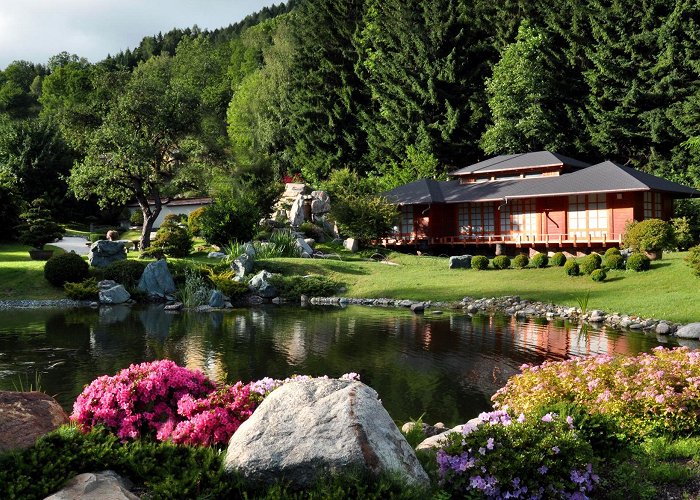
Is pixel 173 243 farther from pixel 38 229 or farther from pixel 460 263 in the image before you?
pixel 460 263

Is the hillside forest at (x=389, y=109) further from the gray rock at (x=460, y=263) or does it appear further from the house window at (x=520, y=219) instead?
the gray rock at (x=460, y=263)

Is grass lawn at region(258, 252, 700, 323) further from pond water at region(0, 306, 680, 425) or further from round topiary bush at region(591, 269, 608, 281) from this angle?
pond water at region(0, 306, 680, 425)

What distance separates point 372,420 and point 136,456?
2.13 m

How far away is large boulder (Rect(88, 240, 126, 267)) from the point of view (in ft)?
106

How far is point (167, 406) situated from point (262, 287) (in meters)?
23.0

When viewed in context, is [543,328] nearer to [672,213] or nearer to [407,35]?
[672,213]

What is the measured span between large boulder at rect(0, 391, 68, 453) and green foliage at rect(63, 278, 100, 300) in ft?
77.9

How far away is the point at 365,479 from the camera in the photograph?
16.5ft

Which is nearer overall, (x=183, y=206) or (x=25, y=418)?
(x=25, y=418)

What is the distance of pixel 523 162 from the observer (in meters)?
43.0

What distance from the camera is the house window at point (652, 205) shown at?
36.2 m

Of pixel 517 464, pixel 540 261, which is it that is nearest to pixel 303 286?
pixel 540 261

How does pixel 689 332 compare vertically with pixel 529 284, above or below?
below

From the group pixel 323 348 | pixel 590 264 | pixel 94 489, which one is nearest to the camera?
pixel 94 489
